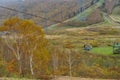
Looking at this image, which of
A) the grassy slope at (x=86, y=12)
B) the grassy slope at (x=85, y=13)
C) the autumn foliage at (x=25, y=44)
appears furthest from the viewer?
the grassy slope at (x=85, y=13)

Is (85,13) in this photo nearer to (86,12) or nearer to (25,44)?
(86,12)

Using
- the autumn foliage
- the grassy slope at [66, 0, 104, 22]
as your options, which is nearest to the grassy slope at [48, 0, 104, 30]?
the grassy slope at [66, 0, 104, 22]

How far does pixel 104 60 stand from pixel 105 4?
4489 inches

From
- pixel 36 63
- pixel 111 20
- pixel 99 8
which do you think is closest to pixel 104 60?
pixel 36 63

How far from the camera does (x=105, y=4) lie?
16750 cm

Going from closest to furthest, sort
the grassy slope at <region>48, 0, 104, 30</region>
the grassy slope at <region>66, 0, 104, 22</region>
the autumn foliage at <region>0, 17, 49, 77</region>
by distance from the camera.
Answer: the autumn foliage at <region>0, 17, 49, 77</region>
the grassy slope at <region>66, 0, 104, 22</region>
the grassy slope at <region>48, 0, 104, 30</region>

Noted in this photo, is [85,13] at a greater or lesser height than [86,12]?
lesser

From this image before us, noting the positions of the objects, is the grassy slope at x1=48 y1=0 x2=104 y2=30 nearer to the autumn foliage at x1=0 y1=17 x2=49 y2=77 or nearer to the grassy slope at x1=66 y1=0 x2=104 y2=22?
the grassy slope at x1=66 y1=0 x2=104 y2=22

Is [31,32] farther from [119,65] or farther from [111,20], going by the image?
[111,20]

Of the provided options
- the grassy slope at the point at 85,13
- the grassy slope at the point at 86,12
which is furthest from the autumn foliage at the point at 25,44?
the grassy slope at the point at 86,12

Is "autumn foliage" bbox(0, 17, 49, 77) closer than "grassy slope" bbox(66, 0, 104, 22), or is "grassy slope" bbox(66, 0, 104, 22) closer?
"autumn foliage" bbox(0, 17, 49, 77)

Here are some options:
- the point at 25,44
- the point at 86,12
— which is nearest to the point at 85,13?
the point at 86,12

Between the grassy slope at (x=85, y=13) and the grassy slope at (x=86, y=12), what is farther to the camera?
the grassy slope at (x=85, y=13)

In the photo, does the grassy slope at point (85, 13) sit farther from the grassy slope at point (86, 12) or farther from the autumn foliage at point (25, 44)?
the autumn foliage at point (25, 44)
